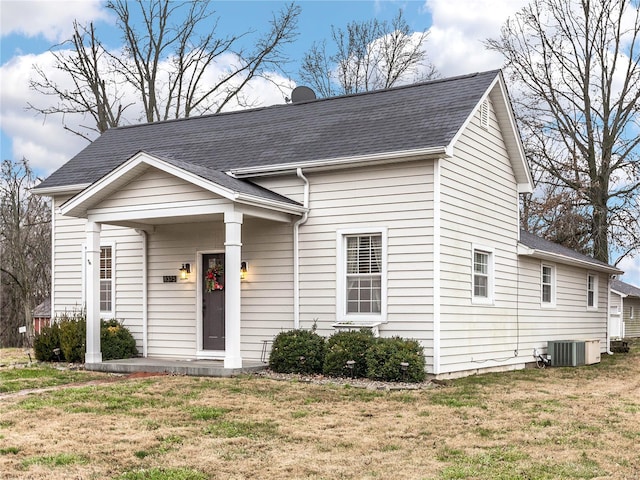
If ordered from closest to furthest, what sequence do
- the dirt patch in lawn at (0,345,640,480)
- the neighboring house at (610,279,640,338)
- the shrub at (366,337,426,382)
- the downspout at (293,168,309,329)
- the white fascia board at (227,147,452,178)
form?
the dirt patch in lawn at (0,345,640,480) < the shrub at (366,337,426,382) < the white fascia board at (227,147,452,178) < the downspout at (293,168,309,329) < the neighboring house at (610,279,640,338)

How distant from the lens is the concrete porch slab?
1233cm

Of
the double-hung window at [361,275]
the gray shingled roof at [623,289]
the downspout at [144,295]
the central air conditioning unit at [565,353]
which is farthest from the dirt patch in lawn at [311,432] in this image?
the gray shingled roof at [623,289]

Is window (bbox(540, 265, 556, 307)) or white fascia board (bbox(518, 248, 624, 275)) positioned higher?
A: white fascia board (bbox(518, 248, 624, 275))

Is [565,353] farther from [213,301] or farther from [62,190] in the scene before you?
[62,190]

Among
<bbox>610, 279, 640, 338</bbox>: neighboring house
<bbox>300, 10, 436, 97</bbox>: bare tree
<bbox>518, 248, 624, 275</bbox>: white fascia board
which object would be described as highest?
<bbox>300, 10, 436, 97</bbox>: bare tree

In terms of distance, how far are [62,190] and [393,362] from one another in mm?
8933

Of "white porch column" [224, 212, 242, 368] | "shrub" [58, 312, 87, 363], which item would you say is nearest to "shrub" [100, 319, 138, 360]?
"shrub" [58, 312, 87, 363]

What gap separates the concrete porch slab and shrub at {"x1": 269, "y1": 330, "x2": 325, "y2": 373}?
39 centimetres

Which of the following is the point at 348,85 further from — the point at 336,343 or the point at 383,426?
the point at 383,426

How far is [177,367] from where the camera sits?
42.4ft

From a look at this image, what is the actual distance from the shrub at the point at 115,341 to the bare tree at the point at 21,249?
49.7 feet

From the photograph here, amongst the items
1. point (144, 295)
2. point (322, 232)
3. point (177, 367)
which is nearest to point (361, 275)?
point (322, 232)

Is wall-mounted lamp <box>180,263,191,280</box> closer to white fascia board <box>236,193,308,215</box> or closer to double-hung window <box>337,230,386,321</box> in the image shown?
white fascia board <box>236,193,308,215</box>

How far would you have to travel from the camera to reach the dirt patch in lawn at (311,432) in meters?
6.42
